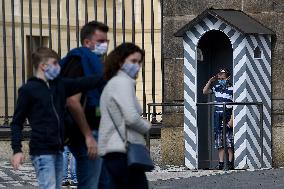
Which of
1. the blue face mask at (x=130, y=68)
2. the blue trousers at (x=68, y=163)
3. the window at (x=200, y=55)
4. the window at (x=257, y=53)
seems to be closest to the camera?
the blue face mask at (x=130, y=68)

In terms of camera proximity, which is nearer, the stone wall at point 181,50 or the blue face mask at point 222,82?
the blue face mask at point 222,82

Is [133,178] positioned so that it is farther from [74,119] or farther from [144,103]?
[144,103]

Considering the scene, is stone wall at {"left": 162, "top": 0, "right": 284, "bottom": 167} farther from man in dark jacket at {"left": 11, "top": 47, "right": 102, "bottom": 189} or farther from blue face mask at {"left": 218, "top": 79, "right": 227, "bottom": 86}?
man in dark jacket at {"left": 11, "top": 47, "right": 102, "bottom": 189}

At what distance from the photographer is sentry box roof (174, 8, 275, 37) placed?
15570 mm

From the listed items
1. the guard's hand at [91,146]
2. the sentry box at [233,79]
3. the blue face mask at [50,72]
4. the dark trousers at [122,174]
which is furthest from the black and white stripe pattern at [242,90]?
the dark trousers at [122,174]

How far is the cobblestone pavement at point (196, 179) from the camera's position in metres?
13.0

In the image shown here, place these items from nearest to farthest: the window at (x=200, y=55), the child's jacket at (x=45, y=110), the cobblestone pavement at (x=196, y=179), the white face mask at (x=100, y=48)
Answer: the child's jacket at (x=45, y=110)
the white face mask at (x=100, y=48)
the cobblestone pavement at (x=196, y=179)
the window at (x=200, y=55)

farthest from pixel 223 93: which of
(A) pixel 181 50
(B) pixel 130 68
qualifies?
(B) pixel 130 68

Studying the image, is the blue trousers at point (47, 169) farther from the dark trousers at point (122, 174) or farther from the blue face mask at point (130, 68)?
the blue face mask at point (130, 68)

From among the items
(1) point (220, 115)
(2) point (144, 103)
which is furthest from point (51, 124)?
(2) point (144, 103)

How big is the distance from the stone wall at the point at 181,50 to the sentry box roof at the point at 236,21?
0.13 metres

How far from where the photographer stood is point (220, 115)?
51.0ft

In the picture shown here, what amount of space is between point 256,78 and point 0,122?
17.8 ft

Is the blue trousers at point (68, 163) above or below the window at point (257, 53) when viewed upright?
below
